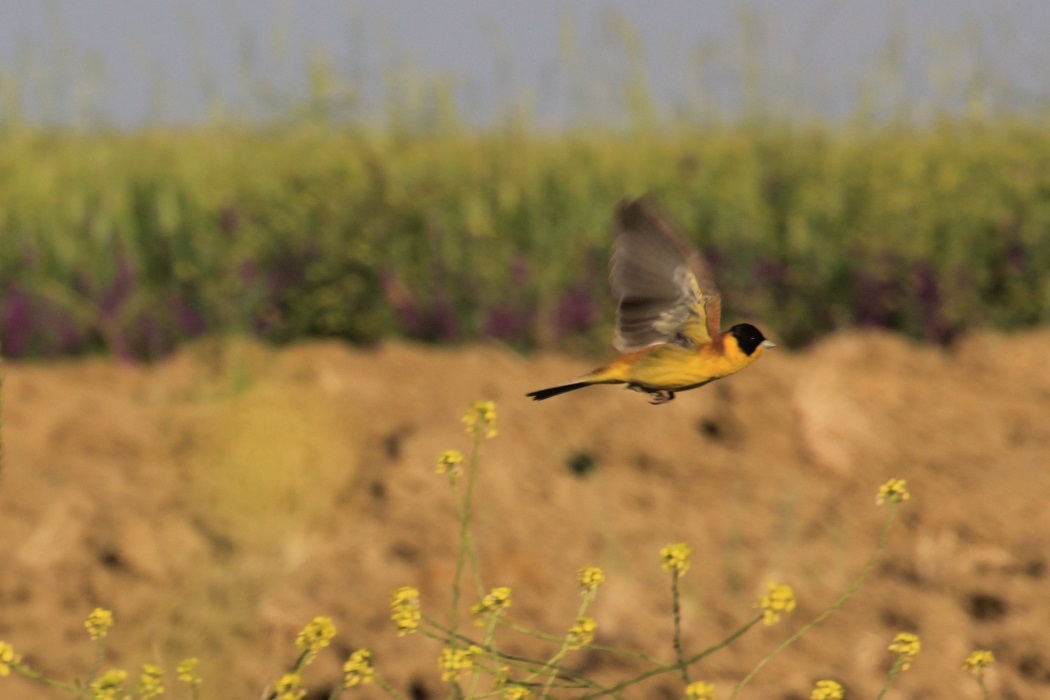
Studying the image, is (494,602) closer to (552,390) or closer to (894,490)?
(894,490)

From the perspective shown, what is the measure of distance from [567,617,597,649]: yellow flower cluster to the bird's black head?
834 mm

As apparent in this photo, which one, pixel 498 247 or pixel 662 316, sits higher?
pixel 662 316

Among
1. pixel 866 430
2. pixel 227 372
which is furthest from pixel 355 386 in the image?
pixel 866 430

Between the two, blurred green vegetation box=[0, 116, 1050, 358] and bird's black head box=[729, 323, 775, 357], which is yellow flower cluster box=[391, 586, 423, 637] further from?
blurred green vegetation box=[0, 116, 1050, 358]

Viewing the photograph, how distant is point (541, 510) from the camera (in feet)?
14.4

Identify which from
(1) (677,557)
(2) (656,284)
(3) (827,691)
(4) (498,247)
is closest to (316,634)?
(1) (677,557)

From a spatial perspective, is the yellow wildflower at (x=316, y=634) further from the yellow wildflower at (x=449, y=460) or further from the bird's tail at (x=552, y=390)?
the bird's tail at (x=552, y=390)

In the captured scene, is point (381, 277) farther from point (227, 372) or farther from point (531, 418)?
point (531, 418)

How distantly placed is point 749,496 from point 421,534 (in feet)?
3.39

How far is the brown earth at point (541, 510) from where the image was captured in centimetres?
361

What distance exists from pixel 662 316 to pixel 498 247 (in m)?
5.00

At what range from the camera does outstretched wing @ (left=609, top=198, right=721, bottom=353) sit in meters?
1.21

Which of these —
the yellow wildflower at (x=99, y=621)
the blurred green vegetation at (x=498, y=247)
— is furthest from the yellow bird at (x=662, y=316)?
the blurred green vegetation at (x=498, y=247)

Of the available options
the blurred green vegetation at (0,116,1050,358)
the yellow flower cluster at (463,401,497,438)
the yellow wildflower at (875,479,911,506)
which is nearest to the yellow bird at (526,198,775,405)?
the yellow flower cluster at (463,401,497,438)
